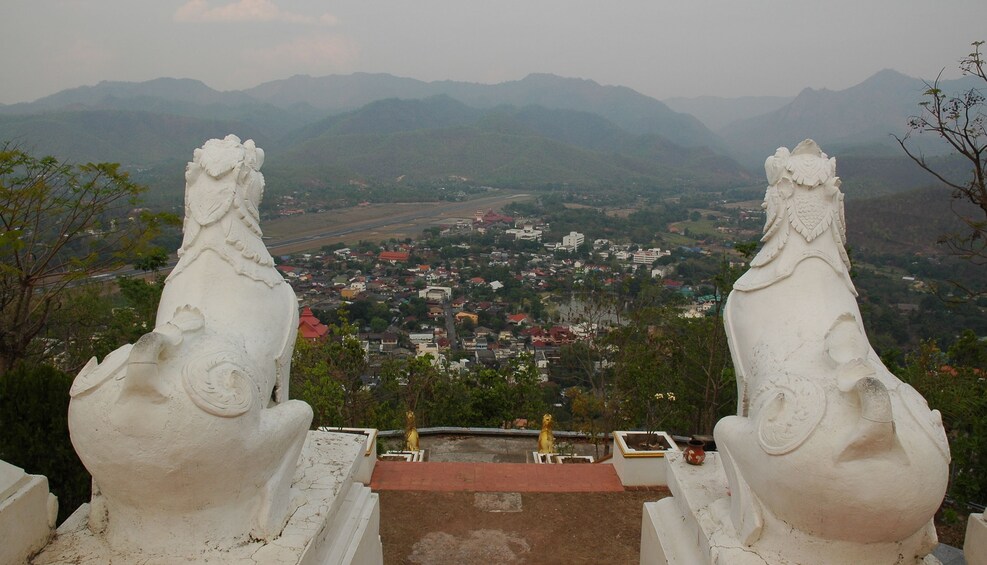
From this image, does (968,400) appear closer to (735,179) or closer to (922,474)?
(922,474)

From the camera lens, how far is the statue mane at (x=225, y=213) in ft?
14.3

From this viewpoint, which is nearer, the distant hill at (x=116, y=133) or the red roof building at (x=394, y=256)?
the red roof building at (x=394, y=256)

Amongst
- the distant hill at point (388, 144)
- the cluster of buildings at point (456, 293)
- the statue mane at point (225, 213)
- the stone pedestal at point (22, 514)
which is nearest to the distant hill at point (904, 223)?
Result: the cluster of buildings at point (456, 293)

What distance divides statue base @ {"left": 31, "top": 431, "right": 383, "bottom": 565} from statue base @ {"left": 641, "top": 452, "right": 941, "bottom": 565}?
6.85ft

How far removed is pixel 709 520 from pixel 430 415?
9503 mm

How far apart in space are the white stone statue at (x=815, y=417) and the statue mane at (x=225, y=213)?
326 centimetres

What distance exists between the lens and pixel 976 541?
403 centimetres

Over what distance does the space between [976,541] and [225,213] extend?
17.0 feet

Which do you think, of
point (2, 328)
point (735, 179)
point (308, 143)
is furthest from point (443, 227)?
point (735, 179)

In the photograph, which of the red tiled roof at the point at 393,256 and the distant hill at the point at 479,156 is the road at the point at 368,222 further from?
the distant hill at the point at 479,156

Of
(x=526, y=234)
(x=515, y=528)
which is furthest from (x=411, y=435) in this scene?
(x=526, y=234)

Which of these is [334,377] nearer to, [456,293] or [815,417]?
[815,417]

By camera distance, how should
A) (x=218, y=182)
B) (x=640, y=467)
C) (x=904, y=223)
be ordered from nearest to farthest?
(x=218, y=182) → (x=640, y=467) → (x=904, y=223)

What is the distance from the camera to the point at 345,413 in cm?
1044
